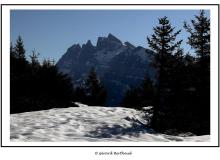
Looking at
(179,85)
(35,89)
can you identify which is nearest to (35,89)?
(35,89)

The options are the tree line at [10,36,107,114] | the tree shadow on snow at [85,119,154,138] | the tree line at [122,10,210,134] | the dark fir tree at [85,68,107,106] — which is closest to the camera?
the tree shadow on snow at [85,119,154,138]

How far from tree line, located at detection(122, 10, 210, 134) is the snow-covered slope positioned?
4.40 feet

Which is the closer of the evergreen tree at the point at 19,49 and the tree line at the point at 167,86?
the tree line at the point at 167,86

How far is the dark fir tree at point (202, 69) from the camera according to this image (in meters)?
21.2

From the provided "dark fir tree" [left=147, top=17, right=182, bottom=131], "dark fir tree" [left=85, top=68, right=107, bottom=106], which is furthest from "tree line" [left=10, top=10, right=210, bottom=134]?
"dark fir tree" [left=85, top=68, right=107, bottom=106]

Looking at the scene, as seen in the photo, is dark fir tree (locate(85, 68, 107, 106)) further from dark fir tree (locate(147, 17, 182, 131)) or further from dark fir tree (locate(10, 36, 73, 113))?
dark fir tree (locate(147, 17, 182, 131))

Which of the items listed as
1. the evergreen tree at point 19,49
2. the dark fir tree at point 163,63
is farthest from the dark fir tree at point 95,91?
the dark fir tree at point 163,63

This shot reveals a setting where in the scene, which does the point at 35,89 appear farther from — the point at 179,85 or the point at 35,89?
the point at 179,85

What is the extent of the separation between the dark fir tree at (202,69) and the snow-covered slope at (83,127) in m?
4.19

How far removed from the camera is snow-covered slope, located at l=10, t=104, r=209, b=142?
13.6 meters

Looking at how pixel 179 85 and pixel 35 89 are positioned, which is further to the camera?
pixel 35 89

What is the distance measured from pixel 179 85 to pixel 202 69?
3204 millimetres

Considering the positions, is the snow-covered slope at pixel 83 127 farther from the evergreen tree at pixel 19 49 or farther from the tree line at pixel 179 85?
the evergreen tree at pixel 19 49

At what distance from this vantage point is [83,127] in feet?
50.4
